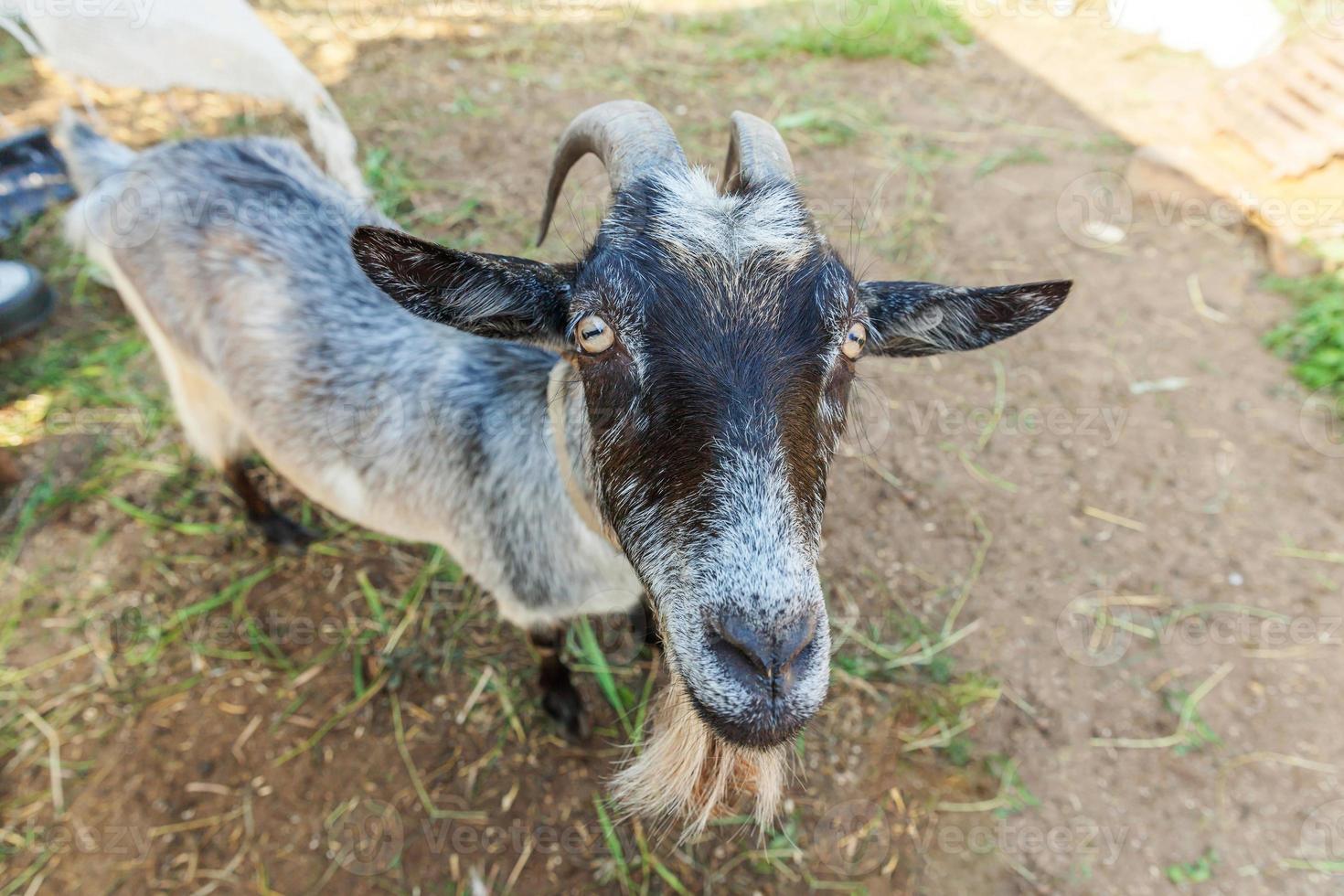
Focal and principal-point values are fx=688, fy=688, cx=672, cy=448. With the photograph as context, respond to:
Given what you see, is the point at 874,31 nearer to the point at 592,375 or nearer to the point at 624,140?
the point at 624,140

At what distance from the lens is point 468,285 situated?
1746 mm

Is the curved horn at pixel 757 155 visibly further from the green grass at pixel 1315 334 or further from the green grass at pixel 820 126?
the green grass at pixel 1315 334

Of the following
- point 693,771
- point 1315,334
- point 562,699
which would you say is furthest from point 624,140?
point 1315,334

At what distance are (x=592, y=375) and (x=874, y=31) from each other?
6048 millimetres

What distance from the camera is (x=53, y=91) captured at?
548cm

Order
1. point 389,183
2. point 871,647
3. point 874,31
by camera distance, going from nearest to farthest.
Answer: point 871,647
point 389,183
point 874,31

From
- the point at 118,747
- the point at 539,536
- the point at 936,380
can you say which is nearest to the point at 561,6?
the point at 936,380

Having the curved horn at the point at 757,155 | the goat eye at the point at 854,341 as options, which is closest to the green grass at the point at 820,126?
the curved horn at the point at 757,155

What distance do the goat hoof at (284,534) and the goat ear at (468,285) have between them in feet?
7.21

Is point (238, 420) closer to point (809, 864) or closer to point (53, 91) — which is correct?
point (809, 864)

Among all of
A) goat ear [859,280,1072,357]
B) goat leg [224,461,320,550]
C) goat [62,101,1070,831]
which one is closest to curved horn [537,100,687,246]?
goat [62,101,1070,831]

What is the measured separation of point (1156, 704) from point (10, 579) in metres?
5.45

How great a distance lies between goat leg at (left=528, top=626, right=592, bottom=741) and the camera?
2.84m

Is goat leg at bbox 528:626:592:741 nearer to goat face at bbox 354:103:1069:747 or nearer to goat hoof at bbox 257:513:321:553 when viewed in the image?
goat face at bbox 354:103:1069:747
